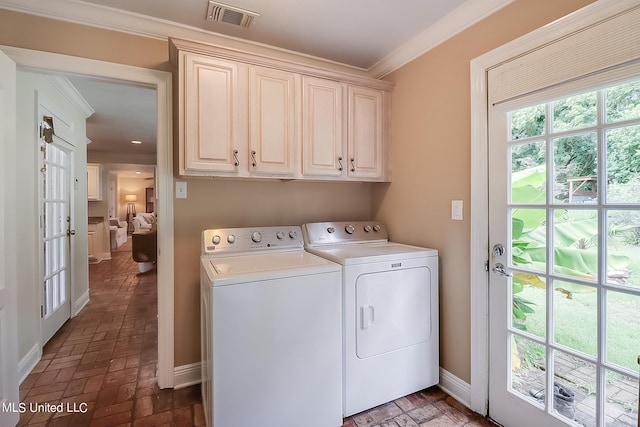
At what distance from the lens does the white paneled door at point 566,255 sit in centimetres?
120

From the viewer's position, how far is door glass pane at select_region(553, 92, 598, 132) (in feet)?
4.22

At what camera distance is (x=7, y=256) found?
1513 mm

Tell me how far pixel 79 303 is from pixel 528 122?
4.47 m

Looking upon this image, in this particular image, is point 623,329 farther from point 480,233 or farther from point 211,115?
point 211,115

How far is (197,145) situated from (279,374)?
4.31 feet

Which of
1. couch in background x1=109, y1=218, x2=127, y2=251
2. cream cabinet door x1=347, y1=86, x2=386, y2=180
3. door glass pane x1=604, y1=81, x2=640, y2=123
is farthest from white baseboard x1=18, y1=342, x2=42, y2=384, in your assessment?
couch in background x1=109, y1=218, x2=127, y2=251

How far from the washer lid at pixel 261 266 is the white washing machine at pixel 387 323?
14 centimetres

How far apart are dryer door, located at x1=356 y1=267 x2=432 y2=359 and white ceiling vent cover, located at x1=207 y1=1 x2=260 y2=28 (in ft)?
5.52

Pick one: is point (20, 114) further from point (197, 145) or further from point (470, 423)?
point (470, 423)

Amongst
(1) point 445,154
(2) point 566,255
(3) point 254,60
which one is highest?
(3) point 254,60

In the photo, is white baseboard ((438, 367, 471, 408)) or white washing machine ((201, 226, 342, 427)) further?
white baseboard ((438, 367, 471, 408))

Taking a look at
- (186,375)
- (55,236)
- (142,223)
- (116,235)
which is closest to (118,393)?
(186,375)

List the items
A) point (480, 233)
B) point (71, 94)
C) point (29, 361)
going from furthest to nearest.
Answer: point (71, 94) < point (29, 361) < point (480, 233)

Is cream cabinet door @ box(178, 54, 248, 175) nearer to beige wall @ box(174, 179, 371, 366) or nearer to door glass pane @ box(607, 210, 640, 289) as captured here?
beige wall @ box(174, 179, 371, 366)
